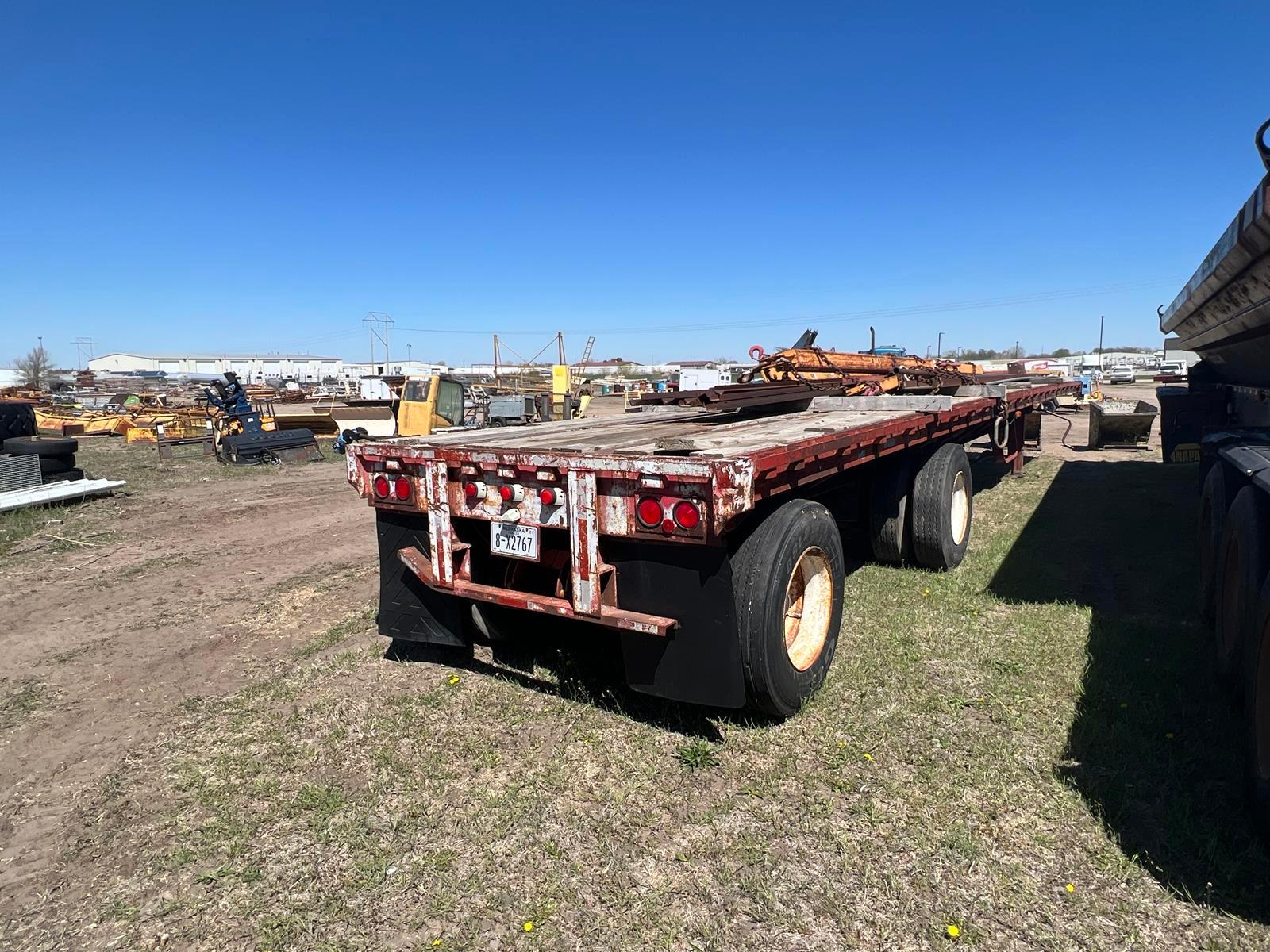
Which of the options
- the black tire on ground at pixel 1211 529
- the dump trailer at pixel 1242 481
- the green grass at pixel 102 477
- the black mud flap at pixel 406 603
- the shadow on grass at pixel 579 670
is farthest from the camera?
the green grass at pixel 102 477

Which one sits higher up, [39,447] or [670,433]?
[670,433]

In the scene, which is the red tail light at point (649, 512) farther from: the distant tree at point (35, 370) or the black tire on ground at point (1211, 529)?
the distant tree at point (35, 370)

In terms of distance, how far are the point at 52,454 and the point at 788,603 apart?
1160 centimetres

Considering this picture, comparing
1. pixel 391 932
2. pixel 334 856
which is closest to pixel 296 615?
pixel 334 856

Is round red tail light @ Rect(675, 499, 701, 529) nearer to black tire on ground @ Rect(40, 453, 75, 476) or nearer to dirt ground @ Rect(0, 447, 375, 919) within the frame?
dirt ground @ Rect(0, 447, 375, 919)

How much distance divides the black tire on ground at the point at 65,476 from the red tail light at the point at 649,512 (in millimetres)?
11093

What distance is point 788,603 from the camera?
3621mm

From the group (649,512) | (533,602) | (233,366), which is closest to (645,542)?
(649,512)

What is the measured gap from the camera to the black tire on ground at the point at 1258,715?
2.48 metres

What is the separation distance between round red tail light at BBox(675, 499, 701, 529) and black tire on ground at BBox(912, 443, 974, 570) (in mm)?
3529

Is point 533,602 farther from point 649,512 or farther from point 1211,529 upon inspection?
point 1211,529

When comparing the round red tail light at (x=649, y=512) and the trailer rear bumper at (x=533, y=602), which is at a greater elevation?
the round red tail light at (x=649, y=512)

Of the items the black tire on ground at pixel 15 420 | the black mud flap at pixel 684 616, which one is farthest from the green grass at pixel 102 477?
the black mud flap at pixel 684 616

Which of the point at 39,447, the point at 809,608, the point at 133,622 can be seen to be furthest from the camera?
the point at 39,447
